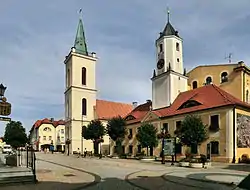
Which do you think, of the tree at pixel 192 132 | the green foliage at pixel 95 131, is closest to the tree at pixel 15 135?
the green foliage at pixel 95 131

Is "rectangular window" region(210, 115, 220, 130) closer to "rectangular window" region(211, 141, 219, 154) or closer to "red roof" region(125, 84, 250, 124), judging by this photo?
"red roof" region(125, 84, 250, 124)

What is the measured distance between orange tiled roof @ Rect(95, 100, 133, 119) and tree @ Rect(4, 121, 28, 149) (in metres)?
19.6

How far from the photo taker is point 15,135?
74.3m

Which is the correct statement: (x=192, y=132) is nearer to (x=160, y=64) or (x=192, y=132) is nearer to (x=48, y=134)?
(x=160, y=64)

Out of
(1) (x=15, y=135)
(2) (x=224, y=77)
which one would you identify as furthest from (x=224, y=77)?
(1) (x=15, y=135)

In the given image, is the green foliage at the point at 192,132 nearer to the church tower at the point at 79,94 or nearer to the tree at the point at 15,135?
the church tower at the point at 79,94

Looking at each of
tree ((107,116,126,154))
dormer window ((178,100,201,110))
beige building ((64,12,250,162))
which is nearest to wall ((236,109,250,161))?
beige building ((64,12,250,162))

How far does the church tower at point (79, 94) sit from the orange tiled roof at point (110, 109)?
6.95 feet

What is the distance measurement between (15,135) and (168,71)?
4300 cm

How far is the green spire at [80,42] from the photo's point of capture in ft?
239

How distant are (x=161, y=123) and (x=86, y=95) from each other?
28722 mm

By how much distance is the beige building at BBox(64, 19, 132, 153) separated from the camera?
218 ft

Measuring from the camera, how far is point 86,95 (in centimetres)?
6894

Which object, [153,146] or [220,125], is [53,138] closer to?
[153,146]
